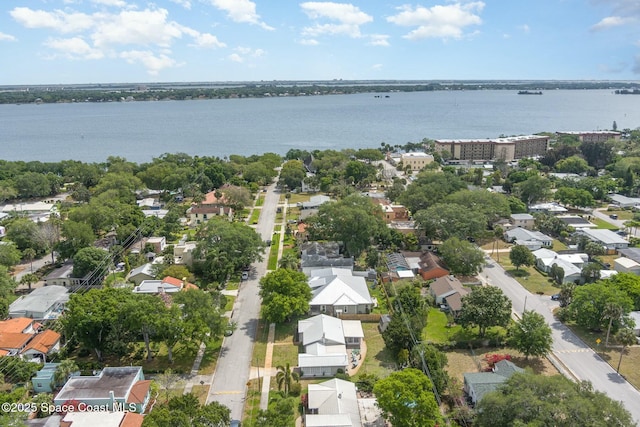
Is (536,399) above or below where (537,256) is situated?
above

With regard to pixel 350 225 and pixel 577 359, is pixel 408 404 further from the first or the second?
pixel 350 225

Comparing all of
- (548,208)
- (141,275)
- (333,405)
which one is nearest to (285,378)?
(333,405)

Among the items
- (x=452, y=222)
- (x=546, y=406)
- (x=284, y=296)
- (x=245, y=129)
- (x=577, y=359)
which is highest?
(x=245, y=129)

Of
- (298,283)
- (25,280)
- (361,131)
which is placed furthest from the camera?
(361,131)

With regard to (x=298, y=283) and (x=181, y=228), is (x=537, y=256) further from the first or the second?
(x=181, y=228)

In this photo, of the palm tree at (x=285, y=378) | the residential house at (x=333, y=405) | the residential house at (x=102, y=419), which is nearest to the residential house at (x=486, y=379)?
the residential house at (x=333, y=405)

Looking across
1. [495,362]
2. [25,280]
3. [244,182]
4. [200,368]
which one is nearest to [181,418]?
[200,368]
